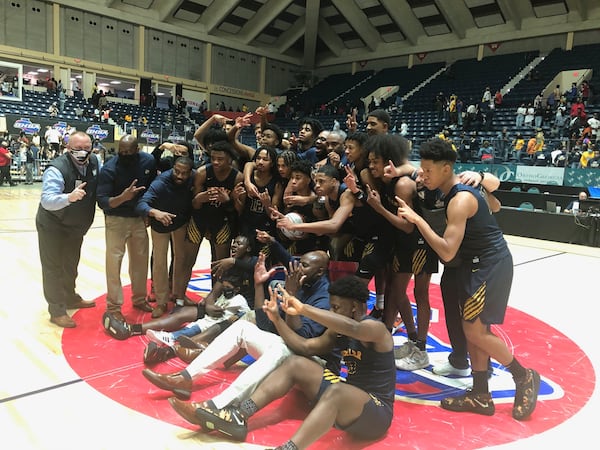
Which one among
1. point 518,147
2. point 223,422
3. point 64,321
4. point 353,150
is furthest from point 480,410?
point 518,147

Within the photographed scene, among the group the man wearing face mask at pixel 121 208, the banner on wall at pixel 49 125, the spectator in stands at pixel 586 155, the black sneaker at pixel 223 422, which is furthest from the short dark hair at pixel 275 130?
the banner on wall at pixel 49 125

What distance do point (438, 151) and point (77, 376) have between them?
2695mm

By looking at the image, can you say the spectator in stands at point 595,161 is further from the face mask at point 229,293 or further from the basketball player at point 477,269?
the face mask at point 229,293

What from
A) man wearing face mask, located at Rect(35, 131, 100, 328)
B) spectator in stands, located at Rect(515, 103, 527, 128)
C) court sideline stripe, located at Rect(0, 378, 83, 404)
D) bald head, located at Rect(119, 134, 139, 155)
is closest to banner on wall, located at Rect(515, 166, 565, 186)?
spectator in stands, located at Rect(515, 103, 527, 128)

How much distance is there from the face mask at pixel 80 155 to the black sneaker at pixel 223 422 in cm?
245

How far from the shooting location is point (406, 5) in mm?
24219

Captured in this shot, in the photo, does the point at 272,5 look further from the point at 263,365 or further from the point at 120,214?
the point at 263,365

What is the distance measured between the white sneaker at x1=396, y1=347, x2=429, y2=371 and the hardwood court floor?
2.93ft

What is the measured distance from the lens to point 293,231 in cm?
388

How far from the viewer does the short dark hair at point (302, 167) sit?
389 cm

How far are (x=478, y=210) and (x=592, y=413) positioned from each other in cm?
152

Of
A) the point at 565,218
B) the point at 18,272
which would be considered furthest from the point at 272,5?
the point at 18,272

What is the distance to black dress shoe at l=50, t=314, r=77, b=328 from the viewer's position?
4004 mm

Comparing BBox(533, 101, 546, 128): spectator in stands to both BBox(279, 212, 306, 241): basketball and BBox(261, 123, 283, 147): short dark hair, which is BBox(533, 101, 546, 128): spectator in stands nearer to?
BBox(261, 123, 283, 147): short dark hair
